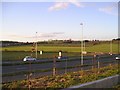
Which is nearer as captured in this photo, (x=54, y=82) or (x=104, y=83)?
(x=104, y=83)

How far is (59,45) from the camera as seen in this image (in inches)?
5531

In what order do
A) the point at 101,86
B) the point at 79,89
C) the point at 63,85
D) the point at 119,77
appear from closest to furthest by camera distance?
1. the point at 79,89
2. the point at 101,86
3. the point at 63,85
4. the point at 119,77

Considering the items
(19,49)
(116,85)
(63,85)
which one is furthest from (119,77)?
(19,49)

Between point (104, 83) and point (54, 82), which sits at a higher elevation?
point (104, 83)

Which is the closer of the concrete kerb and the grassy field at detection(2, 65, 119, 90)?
the concrete kerb

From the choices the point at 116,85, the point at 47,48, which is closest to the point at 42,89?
the point at 116,85

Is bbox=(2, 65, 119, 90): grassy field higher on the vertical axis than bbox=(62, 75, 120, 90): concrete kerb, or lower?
lower

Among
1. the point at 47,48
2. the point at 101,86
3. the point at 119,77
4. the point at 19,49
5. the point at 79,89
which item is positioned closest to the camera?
the point at 79,89

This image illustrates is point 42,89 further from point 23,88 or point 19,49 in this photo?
point 19,49

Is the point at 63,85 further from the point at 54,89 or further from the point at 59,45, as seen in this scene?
the point at 59,45

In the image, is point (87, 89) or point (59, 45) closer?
point (87, 89)

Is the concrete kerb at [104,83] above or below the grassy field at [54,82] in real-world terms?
above

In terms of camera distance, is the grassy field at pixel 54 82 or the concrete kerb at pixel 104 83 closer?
the concrete kerb at pixel 104 83

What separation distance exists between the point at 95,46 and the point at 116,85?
127179 millimetres
